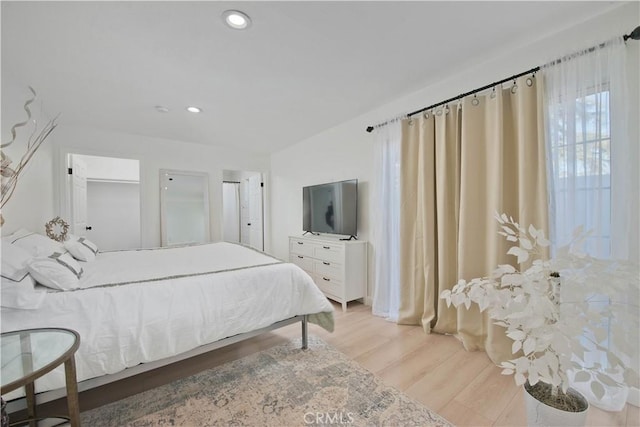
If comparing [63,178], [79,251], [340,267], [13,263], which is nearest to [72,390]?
[13,263]

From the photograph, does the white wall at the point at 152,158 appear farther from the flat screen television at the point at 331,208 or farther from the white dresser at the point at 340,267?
the white dresser at the point at 340,267

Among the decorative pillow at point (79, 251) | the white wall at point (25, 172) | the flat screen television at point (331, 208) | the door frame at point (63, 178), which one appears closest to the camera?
the white wall at point (25, 172)

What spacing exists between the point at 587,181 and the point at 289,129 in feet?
10.6

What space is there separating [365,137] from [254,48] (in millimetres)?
1754

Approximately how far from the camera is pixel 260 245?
5.36 m

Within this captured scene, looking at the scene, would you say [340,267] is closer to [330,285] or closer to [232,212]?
[330,285]

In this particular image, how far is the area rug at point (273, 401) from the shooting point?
4.89ft

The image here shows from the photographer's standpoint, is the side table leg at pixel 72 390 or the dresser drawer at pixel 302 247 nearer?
the side table leg at pixel 72 390

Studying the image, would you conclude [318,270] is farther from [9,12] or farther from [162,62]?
[9,12]

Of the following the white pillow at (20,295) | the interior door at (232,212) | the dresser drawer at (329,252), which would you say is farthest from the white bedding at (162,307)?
the interior door at (232,212)

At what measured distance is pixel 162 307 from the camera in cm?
159

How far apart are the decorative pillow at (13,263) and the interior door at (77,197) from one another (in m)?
2.56

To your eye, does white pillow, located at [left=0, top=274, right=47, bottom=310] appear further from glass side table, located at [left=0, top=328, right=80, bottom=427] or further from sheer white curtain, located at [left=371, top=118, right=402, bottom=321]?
sheer white curtain, located at [left=371, top=118, right=402, bottom=321]

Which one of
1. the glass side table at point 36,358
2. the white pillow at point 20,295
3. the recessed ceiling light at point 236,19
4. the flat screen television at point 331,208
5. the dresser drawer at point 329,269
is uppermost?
the recessed ceiling light at point 236,19
